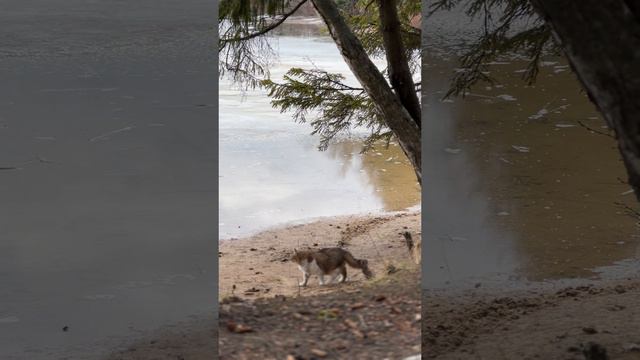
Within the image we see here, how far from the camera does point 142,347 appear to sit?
2.42 metres

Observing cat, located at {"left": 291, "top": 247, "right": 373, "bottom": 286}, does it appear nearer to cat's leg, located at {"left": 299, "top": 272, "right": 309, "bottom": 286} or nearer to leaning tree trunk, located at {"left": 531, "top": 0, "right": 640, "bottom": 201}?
cat's leg, located at {"left": 299, "top": 272, "right": 309, "bottom": 286}

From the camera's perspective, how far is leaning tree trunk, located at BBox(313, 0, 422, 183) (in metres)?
3.41

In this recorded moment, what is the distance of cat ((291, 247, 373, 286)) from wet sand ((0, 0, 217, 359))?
223 centimetres

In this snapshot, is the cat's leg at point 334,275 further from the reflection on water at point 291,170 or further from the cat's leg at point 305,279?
the reflection on water at point 291,170

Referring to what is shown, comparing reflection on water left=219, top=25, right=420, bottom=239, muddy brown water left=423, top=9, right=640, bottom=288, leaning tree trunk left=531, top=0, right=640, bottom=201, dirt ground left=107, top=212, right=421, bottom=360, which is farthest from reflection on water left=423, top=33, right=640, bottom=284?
reflection on water left=219, top=25, right=420, bottom=239

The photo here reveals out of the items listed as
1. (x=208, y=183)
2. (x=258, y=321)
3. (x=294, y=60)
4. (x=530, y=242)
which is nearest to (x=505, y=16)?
(x=530, y=242)

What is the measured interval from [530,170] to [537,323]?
1.44 ft

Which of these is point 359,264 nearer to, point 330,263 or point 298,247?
point 330,263

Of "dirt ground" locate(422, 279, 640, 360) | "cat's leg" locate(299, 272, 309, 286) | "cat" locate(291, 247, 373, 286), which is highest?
"dirt ground" locate(422, 279, 640, 360)

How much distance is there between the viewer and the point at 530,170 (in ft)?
8.20

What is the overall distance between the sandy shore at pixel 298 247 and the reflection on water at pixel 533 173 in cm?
224

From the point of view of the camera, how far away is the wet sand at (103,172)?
2324mm

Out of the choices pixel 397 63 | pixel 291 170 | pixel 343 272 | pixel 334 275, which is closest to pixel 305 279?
pixel 334 275

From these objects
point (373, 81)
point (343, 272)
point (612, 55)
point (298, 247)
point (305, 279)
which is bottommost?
point (298, 247)
